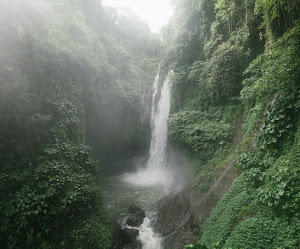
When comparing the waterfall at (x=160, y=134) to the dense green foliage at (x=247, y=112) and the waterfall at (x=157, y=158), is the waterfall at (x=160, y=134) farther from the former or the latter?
the dense green foliage at (x=247, y=112)

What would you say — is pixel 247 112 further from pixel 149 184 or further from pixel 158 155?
pixel 158 155

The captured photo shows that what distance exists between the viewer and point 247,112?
7746mm

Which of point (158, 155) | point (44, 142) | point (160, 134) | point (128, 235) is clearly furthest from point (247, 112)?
point (158, 155)

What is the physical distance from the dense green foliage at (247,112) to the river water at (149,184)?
9.64 ft

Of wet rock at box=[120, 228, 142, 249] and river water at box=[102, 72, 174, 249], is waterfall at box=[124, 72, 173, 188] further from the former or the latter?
wet rock at box=[120, 228, 142, 249]

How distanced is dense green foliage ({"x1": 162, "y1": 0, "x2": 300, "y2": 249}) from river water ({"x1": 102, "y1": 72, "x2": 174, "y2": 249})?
2.94 m

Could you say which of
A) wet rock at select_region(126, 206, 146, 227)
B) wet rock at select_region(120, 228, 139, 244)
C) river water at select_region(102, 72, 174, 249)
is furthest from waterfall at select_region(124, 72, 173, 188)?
wet rock at select_region(120, 228, 139, 244)

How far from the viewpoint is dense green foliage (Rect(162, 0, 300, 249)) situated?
3.93m

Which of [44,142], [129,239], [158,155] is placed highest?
[158,155]

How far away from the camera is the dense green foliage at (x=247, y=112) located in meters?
3.93

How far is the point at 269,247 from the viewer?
3.54m

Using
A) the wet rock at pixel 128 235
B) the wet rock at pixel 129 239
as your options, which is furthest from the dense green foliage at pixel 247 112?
the wet rock at pixel 128 235

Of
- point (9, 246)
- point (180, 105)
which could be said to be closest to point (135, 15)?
point (180, 105)

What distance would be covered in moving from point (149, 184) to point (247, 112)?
811 centimetres
